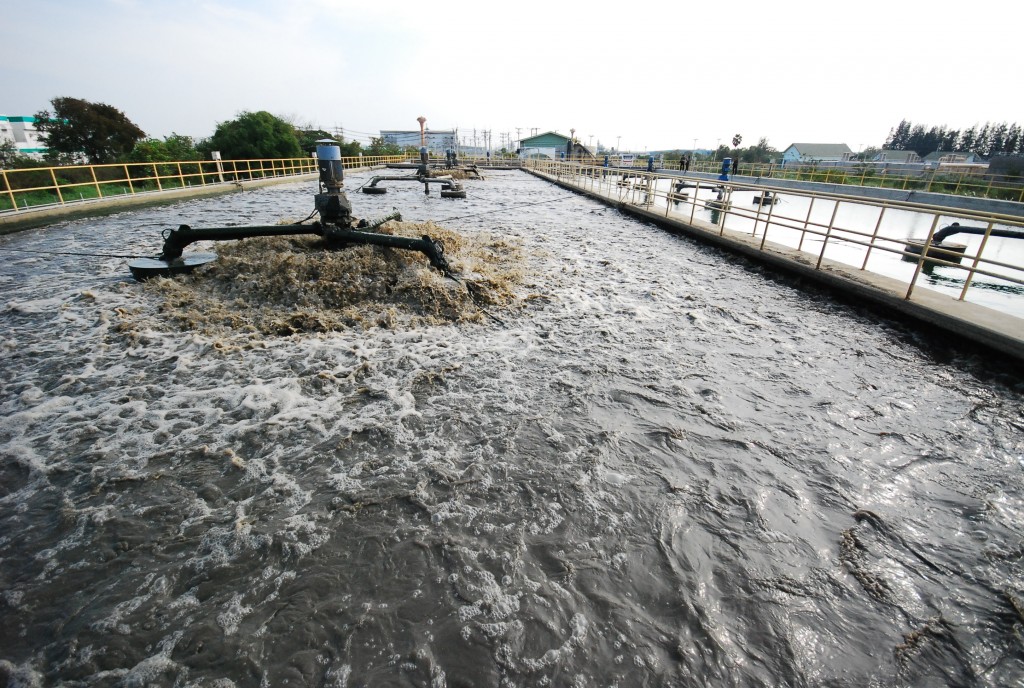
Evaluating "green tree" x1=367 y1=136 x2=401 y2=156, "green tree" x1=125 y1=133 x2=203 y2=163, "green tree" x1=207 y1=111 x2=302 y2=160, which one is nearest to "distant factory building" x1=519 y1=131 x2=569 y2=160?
"green tree" x1=367 y1=136 x2=401 y2=156

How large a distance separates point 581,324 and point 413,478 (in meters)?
3.70

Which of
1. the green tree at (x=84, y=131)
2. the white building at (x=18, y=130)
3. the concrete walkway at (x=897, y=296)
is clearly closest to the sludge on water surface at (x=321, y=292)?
the concrete walkway at (x=897, y=296)

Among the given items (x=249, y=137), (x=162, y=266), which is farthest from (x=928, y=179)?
(x=249, y=137)

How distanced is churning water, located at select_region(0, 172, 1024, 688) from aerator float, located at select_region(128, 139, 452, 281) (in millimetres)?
1969

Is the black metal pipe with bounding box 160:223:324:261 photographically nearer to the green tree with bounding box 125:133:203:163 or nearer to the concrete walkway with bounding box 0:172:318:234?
the concrete walkway with bounding box 0:172:318:234

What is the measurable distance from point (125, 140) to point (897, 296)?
6111 centimetres

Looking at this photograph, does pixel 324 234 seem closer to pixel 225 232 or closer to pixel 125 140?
pixel 225 232

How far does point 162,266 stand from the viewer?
24.6ft

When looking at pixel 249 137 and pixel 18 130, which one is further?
pixel 18 130

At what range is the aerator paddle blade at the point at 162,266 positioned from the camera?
7.37 metres

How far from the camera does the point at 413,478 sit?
3.20 m

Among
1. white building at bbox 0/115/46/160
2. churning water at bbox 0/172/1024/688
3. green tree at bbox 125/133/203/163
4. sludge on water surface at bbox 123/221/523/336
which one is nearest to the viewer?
churning water at bbox 0/172/1024/688

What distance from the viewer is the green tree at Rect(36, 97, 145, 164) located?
39875 millimetres

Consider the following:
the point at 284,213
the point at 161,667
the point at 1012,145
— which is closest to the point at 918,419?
the point at 161,667
